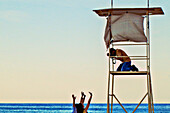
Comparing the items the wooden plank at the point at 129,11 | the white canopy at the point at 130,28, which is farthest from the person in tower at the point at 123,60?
the wooden plank at the point at 129,11

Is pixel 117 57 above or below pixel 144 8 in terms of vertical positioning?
below

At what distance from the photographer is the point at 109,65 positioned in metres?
25.6

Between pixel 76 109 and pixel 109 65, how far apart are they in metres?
2.17

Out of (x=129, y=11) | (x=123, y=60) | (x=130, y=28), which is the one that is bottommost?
(x=123, y=60)

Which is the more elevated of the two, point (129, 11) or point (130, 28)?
point (129, 11)

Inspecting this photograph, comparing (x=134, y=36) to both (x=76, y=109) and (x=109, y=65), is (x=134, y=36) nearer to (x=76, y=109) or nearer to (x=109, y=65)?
(x=109, y=65)

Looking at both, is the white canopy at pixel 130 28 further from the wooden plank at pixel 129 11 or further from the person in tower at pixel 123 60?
the person in tower at pixel 123 60

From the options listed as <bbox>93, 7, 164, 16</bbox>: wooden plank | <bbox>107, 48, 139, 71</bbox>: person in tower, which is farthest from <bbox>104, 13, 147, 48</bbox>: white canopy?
<bbox>107, 48, 139, 71</bbox>: person in tower

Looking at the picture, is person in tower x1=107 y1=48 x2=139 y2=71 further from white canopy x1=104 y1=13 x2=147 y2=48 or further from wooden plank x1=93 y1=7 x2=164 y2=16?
wooden plank x1=93 y1=7 x2=164 y2=16

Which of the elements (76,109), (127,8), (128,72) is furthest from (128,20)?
(76,109)

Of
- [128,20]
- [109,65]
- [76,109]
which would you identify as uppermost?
[128,20]

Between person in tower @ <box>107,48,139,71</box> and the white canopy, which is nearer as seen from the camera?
person in tower @ <box>107,48,139,71</box>

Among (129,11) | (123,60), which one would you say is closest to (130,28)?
(129,11)

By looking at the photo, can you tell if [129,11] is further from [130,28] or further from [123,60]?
[123,60]
